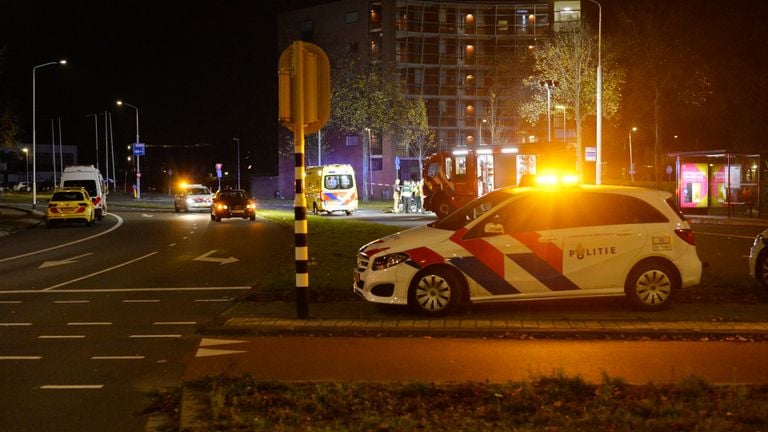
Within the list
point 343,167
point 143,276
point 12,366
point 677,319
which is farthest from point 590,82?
point 12,366

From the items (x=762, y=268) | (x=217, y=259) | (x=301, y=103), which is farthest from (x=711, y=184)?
(x=301, y=103)

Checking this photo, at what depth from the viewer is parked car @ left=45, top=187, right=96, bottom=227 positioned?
111ft

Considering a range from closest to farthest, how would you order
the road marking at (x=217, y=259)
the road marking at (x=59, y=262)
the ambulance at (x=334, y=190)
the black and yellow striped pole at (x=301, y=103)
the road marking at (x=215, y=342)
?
the road marking at (x=215, y=342) < the black and yellow striped pole at (x=301, y=103) < the road marking at (x=59, y=262) < the road marking at (x=217, y=259) < the ambulance at (x=334, y=190)

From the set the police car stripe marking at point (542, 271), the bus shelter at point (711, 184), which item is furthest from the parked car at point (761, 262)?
the bus shelter at point (711, 184)

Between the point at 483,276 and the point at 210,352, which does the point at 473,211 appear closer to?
the point at 483,276

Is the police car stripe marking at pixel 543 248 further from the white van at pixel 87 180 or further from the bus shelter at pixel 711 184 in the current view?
the white van at pixel 87 180

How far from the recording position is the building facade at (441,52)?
71938mm

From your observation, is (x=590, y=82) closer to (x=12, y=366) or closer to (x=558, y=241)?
(x=558, y=241)

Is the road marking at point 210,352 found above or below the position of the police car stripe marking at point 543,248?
below

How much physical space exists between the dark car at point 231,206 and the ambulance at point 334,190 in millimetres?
5767

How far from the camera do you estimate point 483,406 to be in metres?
6.08

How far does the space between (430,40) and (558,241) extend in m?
65.5

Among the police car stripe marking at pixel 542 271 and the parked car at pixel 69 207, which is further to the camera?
the parked car at pixel 69 207

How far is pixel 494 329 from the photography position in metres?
9.50
